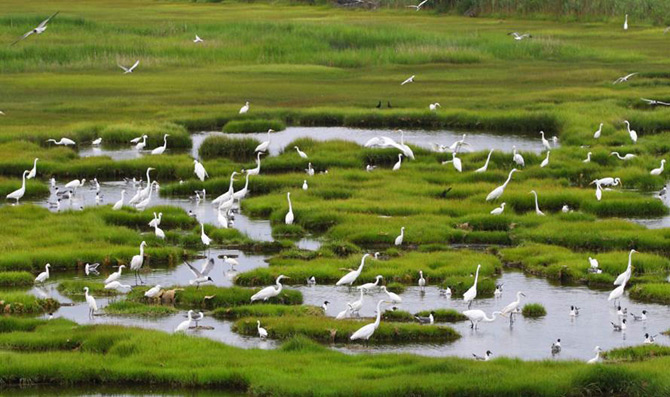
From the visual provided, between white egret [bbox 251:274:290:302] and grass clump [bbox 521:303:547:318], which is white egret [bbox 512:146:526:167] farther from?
white egret [bbox 251:274:290:302]

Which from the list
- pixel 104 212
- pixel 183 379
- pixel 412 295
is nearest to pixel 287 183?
pixel 104 212

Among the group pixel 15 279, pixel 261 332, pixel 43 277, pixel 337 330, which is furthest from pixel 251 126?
pixel 261 332

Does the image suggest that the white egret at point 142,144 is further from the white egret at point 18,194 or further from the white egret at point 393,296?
the white egret at point 393,296

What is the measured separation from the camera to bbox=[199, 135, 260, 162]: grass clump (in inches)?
1934

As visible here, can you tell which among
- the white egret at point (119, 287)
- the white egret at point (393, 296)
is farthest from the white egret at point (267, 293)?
the white egret at point (119, 287)

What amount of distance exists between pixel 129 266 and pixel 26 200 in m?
9.90

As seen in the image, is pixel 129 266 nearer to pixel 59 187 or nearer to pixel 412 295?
pixel 412 295

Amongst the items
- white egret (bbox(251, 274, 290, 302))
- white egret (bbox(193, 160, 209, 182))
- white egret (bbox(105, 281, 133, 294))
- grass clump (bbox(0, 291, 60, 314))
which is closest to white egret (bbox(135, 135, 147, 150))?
white egret (bbox(193, 160, 209, 182))

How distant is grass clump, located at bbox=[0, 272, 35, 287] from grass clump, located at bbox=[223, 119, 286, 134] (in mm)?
24434

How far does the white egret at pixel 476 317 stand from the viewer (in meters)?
25.6

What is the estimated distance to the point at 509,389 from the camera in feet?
68.4

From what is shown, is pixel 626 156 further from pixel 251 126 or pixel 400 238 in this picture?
pixel 251 126

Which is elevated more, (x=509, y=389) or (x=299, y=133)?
(x=509, y=389)

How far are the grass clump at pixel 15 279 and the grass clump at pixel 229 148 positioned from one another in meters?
19.3
